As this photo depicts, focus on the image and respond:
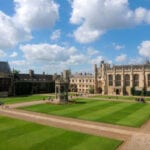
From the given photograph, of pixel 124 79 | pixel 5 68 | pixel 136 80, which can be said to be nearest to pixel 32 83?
pixel 5 68

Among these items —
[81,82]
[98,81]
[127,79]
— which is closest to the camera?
[127,79]

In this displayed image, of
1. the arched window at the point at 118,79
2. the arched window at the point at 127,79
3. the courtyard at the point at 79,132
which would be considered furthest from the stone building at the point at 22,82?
the courtyard at the point at 79,132

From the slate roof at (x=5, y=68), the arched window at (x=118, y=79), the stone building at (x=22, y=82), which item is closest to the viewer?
the stone building at (x=22, y=82)

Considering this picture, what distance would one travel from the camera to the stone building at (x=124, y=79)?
77.9 meters

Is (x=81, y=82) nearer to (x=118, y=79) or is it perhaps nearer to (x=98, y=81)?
(x=98, y=81)

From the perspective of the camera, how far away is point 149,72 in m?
77.2

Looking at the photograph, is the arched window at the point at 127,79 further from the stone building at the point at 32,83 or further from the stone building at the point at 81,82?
the stone building at the point at 32,83

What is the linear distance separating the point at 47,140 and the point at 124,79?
63850 mm

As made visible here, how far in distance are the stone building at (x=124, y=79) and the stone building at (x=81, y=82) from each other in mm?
6702

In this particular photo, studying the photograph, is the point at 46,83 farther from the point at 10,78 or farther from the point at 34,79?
the point at 10,78

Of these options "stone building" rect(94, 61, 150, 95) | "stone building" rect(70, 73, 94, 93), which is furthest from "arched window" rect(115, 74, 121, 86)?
"stone building" rect(70, 73, 94, 93)

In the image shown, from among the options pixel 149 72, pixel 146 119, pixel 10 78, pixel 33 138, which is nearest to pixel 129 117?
pixel 146 119

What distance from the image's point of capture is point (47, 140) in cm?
2272

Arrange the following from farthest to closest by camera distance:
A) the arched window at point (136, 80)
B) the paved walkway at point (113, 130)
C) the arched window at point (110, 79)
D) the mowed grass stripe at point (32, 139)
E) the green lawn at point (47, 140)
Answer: the arched window at point (110, 79)
the arched window at point (136, 80)
the paved walkway at point (113, 130)
the mowed grass stripe at point (32, 139)
the green lawn at point (47, 140)
